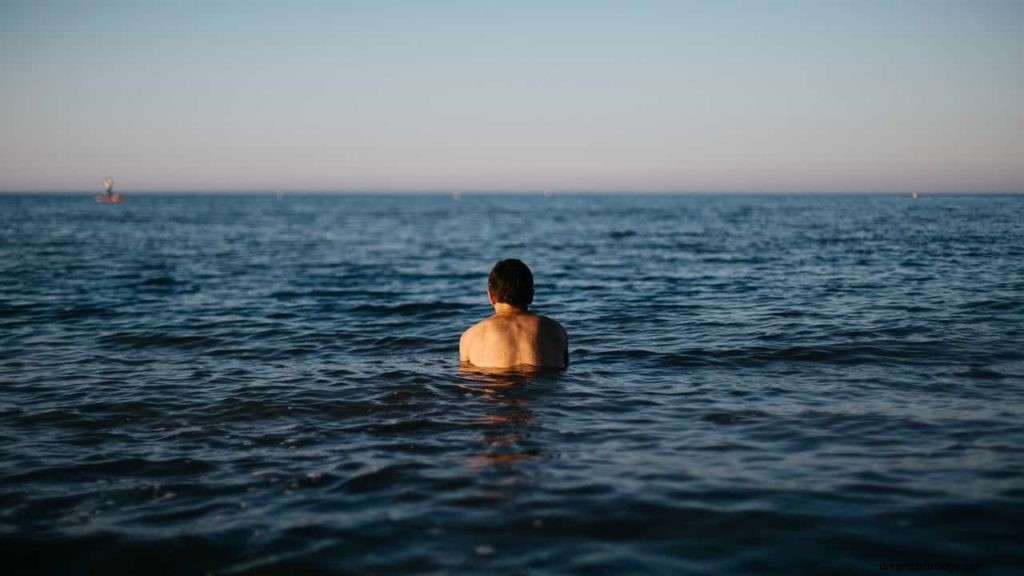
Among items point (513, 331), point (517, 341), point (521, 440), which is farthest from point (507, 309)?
point (521, 440)

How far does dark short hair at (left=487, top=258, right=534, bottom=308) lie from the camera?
8062 millimetres

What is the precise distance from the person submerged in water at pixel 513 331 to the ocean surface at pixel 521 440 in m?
0.29

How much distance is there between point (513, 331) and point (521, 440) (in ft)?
7.47

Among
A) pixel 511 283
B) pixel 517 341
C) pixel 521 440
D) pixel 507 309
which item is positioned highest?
pixel 511 283

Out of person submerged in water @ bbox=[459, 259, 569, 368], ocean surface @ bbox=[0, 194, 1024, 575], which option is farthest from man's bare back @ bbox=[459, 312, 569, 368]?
ocean surface @ bbox=[0, 194, 1024, 575]

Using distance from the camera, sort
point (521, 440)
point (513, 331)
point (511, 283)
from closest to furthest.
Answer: point (521, 440) → point (511, 283) → point (513, 331)

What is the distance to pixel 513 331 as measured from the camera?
846cm

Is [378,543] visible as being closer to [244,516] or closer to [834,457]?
[244,516]

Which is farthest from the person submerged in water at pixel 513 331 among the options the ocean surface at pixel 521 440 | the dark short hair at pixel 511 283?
the ocean surface at pixel 521 440

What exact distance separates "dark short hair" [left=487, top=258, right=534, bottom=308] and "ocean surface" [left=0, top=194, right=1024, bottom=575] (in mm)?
951

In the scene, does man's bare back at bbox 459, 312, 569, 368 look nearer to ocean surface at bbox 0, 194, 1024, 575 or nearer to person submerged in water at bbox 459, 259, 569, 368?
person submerged in water at bbox 459, 259, 569, 368

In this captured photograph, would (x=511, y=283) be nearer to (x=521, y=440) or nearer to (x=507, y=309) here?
(x=507, y=309)

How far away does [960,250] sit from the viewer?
83.8 ft

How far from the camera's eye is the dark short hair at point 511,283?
8062 mm
